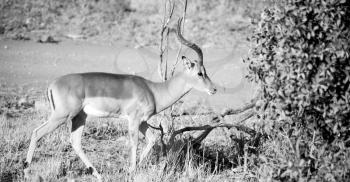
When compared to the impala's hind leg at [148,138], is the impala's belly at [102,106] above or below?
above

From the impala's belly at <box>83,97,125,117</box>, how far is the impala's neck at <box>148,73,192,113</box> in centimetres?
62

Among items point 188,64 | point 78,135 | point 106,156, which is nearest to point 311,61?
point 188,64

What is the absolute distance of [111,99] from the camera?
22.2 feet

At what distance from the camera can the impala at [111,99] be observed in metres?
6.42

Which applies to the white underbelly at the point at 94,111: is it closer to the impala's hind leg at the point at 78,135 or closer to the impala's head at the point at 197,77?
the impala's hind leg at the point at 78,135

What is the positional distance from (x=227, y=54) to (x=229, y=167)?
969cm

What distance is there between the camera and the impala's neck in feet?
23.8

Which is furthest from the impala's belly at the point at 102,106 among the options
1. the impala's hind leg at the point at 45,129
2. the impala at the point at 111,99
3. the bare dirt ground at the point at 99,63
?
the bare dirt ground at the point at 99,63

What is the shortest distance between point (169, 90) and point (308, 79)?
2764 millimetres

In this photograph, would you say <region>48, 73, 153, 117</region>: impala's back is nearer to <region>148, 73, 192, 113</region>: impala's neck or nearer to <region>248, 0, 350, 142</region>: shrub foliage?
<region>148, 73, 192, 113</region>: impala's neck

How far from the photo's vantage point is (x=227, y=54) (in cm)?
1664

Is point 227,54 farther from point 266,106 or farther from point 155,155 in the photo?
point 266,106

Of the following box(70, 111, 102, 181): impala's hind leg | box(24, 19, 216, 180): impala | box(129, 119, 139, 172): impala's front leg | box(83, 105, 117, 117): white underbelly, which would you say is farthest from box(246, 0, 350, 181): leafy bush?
box(70, 111, 102, 181): impala's hind leg

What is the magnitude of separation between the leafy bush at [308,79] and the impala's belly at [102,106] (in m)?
2.14
